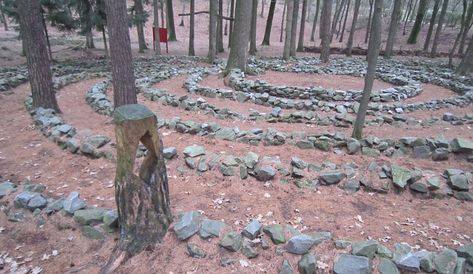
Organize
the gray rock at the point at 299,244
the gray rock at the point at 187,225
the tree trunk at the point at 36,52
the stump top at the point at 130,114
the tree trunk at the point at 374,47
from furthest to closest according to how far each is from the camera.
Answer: the tree trunk at the point at 36,52 < the tree trunk at the point at 374,47 < the gray rock at the point at 187,225 < the gray rock at the point at 299,244 < the stump top at the point at 130,114

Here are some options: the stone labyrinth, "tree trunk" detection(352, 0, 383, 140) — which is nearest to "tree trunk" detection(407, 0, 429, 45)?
the stone labyrinth

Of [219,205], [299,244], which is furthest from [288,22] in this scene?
[299,244]

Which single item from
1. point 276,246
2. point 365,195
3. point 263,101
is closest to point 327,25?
point 263,101

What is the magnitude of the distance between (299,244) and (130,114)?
2116mm

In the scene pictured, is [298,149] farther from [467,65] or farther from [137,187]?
[467,65]

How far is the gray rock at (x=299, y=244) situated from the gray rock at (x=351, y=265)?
0.31 metres

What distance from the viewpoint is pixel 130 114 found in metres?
2.87

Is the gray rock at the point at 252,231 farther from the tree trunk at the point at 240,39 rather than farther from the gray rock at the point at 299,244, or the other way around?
the tree trunk at the point at 240,39

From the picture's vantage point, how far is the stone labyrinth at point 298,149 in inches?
127

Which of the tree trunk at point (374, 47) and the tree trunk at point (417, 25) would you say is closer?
the tree trunk at point (374, 47)

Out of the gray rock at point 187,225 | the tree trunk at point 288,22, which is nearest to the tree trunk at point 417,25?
the tree trunk at point 288,22

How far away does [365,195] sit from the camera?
4652mm

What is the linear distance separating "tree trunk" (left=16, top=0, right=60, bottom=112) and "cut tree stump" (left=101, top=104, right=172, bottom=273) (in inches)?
225

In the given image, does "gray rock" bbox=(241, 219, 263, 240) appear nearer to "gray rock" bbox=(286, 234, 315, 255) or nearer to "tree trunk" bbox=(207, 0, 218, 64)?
"gray rock" bbox=(286, 234, 315, 255)
